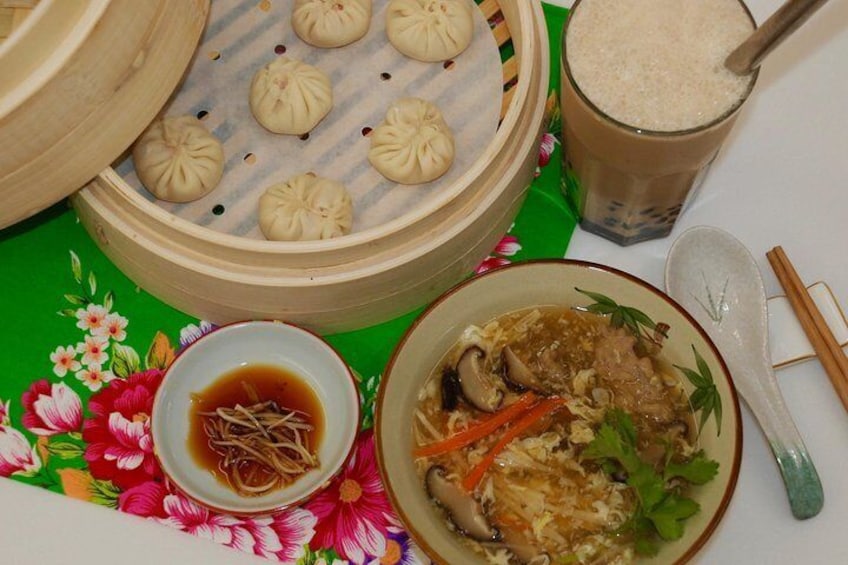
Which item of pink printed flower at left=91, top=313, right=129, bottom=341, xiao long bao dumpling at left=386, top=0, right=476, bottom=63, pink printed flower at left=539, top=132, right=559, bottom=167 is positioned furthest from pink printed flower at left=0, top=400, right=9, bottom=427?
pink printed flower at left=539, top=132, right=559, bottom=167

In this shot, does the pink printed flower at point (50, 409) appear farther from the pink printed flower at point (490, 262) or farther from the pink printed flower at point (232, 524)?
the pink printed flower at point (490, 262)

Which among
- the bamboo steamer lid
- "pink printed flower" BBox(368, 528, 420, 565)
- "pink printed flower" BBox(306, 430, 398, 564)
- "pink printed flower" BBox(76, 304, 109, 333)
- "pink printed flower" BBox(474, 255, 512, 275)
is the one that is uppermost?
the bamboo steamer lid

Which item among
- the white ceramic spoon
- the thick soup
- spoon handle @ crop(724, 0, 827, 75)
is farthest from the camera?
the white ceramic spoon

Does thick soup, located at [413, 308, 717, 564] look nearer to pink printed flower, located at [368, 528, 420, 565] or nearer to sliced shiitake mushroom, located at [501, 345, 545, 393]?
sliced shiitake mushroom, located at [501, 345, 545, 393]

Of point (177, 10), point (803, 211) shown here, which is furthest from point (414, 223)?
point (803, 211)

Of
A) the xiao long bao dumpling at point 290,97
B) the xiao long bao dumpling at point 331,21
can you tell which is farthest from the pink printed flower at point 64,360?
the xiao long bao dumpling at point 331,21

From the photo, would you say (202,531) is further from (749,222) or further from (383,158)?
(749,222)
